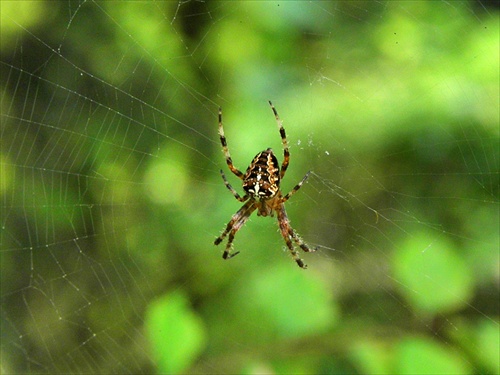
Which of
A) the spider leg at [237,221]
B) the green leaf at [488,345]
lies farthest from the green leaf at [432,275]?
the spider leg at [237,221]

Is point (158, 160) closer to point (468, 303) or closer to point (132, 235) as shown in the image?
point (132, 235)

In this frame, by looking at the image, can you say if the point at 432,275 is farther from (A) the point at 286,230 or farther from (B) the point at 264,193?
(A) the point at 286,230

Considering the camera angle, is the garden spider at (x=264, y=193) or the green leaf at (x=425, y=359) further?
the garden spider at (x=264, y=193)

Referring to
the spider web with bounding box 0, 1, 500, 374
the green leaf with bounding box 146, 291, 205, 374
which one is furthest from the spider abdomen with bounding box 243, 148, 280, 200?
the green leaf with bounding box 146, 291, 205, 374

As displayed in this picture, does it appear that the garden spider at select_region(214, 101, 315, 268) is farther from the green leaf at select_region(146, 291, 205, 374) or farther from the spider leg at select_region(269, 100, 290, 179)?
the green leaf at select_region(146, 291, 205, 374)

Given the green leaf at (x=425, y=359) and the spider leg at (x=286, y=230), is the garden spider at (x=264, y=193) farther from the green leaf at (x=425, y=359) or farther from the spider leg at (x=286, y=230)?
the green leaf at (x=425, y=359)

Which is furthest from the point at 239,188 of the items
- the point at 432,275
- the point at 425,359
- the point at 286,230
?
the point at 425,359

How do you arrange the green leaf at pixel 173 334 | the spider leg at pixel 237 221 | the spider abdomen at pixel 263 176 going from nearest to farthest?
the green leaf at pixel 173 334
the spider abdomen at pixel 263 176
the spider leg at pixel 237 221

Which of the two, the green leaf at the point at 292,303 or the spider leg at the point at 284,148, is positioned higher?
the spider leg at the point at 284,148

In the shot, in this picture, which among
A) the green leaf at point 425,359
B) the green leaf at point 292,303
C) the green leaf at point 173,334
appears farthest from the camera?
the green leaf at point 173,334
